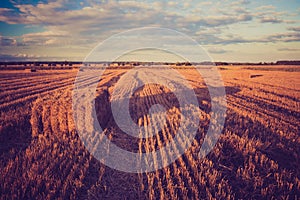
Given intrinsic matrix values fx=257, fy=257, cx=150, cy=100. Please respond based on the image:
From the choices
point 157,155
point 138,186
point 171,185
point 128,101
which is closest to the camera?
point 171,185

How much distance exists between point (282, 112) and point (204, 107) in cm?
328

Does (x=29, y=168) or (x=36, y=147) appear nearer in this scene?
(x=29, y=168)

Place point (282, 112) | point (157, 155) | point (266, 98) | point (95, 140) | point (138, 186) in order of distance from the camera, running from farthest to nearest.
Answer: point (266, 98) < point (282, 112) < point (95, 140) < point (157, 155) < point (138, 186)

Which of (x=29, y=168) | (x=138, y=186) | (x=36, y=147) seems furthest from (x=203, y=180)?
(x=36, y=147)

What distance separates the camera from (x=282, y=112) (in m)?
11.0

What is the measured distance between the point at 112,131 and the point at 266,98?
10.3 meters

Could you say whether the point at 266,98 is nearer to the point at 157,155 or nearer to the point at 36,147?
the point at 157,155

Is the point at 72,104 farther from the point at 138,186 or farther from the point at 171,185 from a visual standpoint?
the point at 171,185

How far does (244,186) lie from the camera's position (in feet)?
15.4

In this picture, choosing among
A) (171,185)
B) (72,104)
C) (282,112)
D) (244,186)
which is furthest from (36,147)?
(282,112)

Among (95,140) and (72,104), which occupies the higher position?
(72,104)

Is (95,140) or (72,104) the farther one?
(72,104)

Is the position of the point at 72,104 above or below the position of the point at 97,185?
above

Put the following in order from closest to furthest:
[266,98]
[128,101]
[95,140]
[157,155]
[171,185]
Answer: [171,185] < [157,155] < [95,140] < [128,101] < [266,98]
